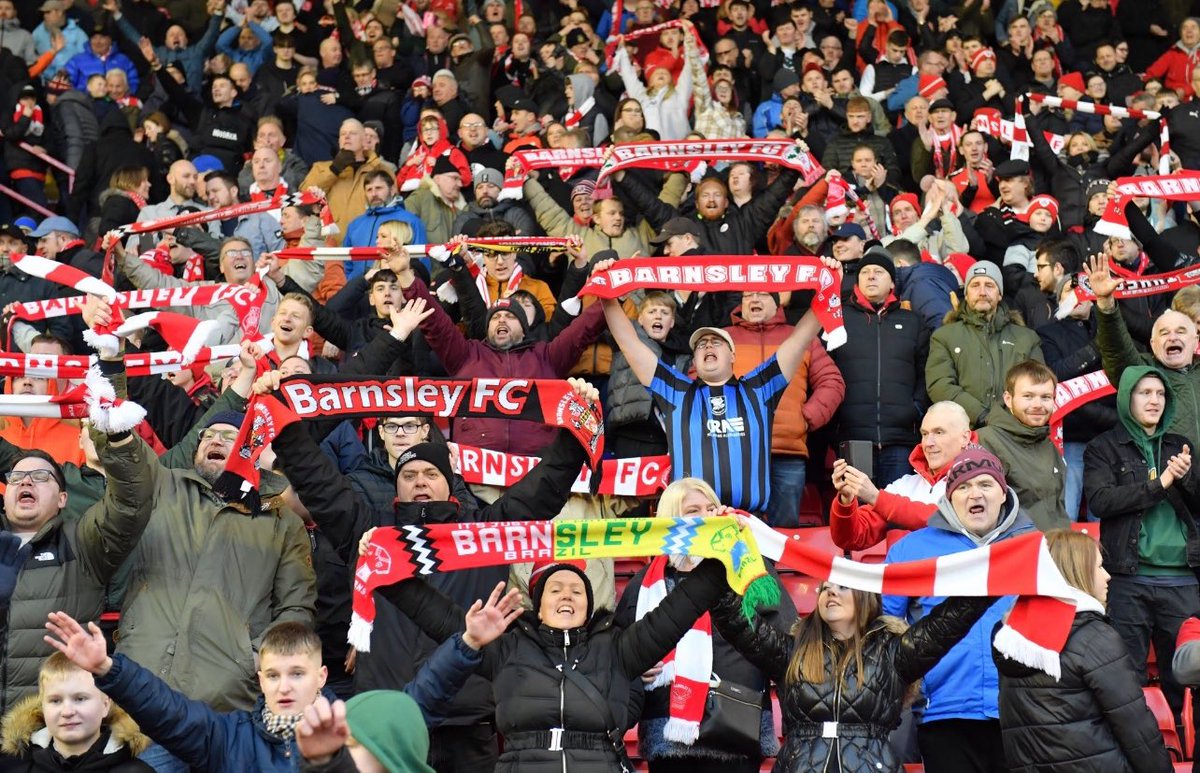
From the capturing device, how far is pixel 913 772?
715 cm

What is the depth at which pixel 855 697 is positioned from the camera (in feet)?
18.8

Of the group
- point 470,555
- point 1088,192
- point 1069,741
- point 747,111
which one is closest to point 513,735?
point 470,555

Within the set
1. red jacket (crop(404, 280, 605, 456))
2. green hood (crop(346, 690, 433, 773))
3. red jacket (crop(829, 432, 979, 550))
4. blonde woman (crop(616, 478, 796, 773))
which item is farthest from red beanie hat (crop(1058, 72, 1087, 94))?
green hood (crop(346, 690, 433, 773))

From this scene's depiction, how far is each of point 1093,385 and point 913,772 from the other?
3088 millimetres

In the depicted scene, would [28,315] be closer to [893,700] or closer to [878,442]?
[878,442]

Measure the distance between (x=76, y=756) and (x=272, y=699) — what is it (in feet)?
2.19

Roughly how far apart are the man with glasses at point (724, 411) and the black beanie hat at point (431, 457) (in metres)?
1.63

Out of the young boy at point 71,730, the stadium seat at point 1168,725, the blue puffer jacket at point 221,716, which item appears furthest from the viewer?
the stadium seat at point 1168,725

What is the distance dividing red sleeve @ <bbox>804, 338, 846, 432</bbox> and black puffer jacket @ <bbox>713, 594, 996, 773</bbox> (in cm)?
348

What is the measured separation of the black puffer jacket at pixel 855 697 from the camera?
5.67 m

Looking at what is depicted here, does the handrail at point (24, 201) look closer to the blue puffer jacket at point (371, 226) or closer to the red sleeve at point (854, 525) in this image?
the blue puffer jacket at point (371, 226)

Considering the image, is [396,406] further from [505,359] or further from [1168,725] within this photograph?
[1168,725]

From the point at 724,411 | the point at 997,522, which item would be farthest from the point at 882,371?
the point at 997,522

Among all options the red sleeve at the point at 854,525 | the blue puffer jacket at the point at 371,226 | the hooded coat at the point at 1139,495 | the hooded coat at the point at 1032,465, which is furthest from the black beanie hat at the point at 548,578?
the blue puffer jacket at the point at 371,226
